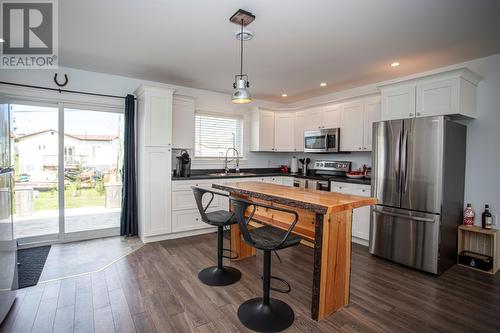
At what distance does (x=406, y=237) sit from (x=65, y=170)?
194 inches

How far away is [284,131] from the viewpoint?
221 inches

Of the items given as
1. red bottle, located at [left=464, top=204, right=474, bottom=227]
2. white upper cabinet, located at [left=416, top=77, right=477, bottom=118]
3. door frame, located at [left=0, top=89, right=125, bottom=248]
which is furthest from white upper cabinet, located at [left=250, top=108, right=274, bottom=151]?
red bottle, located at [left=464, top=204, right=474, bottom=227]

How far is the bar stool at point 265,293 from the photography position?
6.66 feet

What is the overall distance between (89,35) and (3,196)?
183 centimetres

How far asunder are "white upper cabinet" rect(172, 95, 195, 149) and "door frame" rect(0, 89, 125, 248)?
0.87 m

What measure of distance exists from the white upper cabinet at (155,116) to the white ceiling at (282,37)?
1.16 ft

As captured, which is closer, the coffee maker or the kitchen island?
the kitchen island

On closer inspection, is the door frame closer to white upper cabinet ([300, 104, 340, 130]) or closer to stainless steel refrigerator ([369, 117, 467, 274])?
white upper cabinet ([300, 104, 340, 130])

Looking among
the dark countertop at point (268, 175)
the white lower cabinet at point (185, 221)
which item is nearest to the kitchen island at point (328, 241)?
the dark countertop at point (268, 175)

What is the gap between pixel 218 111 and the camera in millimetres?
5254

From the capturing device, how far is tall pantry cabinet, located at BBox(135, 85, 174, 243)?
392 centimetres

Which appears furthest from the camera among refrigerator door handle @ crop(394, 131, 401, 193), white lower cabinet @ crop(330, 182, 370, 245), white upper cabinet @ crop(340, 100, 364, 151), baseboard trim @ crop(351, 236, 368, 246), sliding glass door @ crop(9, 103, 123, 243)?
white upper cabinet @ crop(340, 100, 364, 151)

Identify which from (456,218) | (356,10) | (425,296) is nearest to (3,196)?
(356,10)

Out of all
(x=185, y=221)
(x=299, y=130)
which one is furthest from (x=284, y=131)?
(x=185, y=221)
